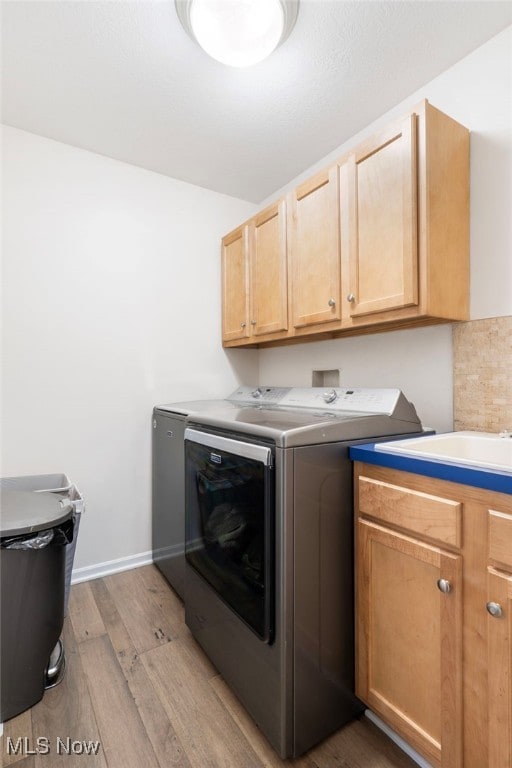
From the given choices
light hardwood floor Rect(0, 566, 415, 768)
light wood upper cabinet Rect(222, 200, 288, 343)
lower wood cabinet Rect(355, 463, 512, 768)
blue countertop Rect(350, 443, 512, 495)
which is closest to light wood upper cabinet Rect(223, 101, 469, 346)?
light wood upper cabinet Rect(222, 200, 288, 343)

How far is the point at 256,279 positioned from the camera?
2295mm

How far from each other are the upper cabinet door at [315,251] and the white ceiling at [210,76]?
39cm

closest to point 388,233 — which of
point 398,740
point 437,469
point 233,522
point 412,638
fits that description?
point 437,469

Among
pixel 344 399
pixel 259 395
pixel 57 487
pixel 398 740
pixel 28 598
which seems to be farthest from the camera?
pixel 259 395

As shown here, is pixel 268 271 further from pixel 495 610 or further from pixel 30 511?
pixel 495 610

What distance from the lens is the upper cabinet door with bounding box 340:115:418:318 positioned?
1408 mm

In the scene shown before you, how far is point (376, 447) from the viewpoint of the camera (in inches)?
48.3

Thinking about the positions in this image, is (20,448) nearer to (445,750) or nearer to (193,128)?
(193,128)

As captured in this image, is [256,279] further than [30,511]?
Yes

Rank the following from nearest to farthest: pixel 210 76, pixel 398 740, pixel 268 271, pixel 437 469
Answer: pixel 437 469, pixel 398 740, pixel 210 76, pixel 268 271

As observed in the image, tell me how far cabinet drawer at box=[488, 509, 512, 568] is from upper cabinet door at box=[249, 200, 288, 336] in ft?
4.51

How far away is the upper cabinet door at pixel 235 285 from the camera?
94.6 inches

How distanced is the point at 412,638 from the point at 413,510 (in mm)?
373

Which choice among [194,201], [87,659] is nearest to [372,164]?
Result: [194,201]
